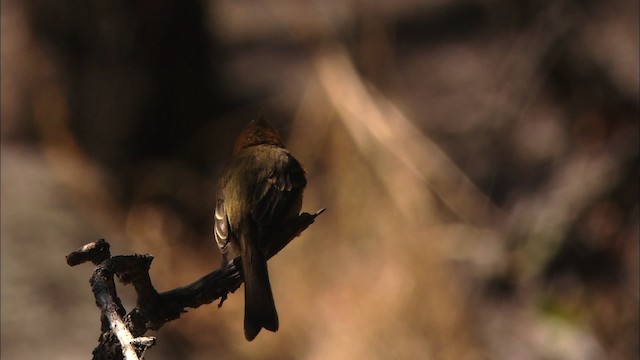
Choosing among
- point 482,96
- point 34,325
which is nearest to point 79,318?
point 34,325

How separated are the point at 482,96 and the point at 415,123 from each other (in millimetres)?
819

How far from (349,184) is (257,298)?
4929mm

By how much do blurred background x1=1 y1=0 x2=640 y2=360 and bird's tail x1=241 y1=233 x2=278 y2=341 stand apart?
375 centimetres

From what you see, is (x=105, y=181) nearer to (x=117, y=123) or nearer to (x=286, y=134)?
(x=117, y=123)

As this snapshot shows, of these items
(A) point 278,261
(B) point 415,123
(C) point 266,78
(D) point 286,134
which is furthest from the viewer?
(C) point 266,78

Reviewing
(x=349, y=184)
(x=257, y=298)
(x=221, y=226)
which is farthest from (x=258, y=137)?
(x=349, y=184)

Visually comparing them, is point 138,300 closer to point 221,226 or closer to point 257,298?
point 257,298

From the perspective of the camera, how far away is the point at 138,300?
243 cm

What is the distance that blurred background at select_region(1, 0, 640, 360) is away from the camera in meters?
7.48

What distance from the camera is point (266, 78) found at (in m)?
10.1

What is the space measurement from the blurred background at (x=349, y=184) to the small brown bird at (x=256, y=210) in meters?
3.40

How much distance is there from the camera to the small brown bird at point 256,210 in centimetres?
296

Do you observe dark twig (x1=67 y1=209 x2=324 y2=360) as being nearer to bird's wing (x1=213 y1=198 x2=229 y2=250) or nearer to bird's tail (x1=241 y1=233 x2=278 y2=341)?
bird's tail (x1=241 y1=233 x2=278 y2=341)

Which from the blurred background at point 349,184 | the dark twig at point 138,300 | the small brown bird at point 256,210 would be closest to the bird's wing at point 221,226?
the small brown bird at point 256,210
